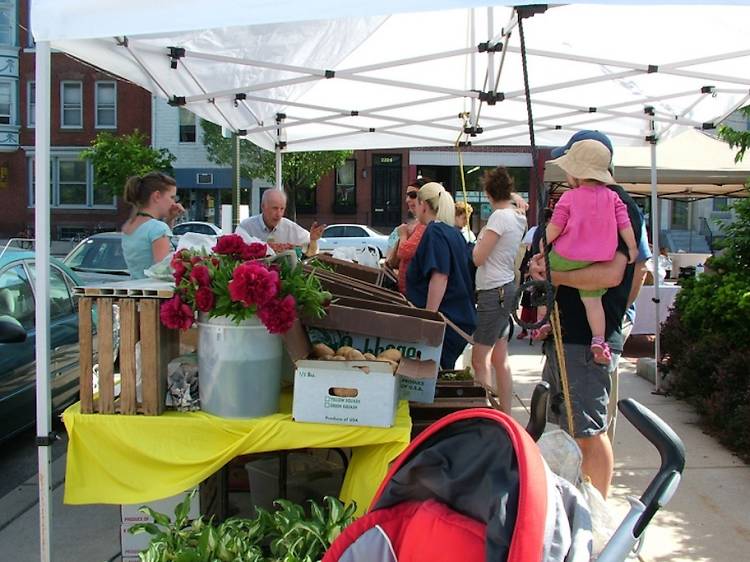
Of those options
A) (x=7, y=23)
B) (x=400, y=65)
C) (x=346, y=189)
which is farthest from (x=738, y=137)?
(x=7, y=23)

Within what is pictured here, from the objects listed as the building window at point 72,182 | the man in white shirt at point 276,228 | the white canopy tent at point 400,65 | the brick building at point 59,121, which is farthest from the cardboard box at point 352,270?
the building window at point 72,182

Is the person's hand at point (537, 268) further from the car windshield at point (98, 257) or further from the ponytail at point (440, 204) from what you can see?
the car windshield at point (98, 257)

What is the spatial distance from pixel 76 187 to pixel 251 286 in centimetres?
3286

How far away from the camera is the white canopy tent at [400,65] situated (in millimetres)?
2678

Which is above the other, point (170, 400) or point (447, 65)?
point (447, 65)

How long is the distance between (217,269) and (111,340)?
50 cm

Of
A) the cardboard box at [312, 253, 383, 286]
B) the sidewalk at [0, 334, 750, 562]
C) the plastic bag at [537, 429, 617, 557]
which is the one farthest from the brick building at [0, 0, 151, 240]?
the plastic bag at [537, 429, 617, 557]

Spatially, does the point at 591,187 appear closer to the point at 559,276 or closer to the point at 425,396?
the point at 559,276

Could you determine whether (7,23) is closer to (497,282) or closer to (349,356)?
(497,282)

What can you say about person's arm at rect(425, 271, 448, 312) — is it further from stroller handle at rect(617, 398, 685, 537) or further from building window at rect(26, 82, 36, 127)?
building window at rect(26, 82, 36, 127)

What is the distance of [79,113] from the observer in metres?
32.2

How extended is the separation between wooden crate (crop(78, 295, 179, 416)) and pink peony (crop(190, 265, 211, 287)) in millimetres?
195

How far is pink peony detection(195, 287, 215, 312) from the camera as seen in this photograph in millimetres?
2723

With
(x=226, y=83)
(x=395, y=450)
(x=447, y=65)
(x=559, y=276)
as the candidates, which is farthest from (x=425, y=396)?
(x=447, y=65)
